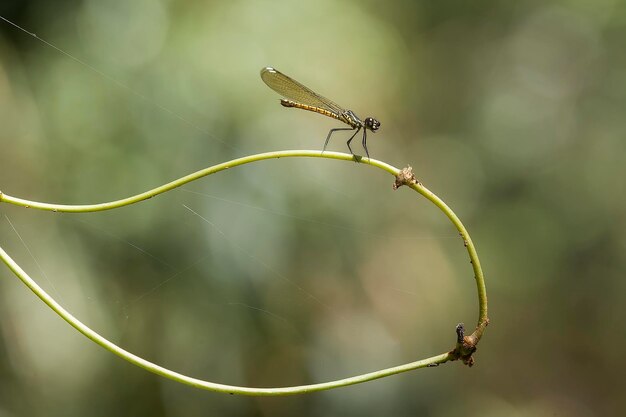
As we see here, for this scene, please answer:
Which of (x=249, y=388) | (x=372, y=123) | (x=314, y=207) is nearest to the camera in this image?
(x=249, y=388)

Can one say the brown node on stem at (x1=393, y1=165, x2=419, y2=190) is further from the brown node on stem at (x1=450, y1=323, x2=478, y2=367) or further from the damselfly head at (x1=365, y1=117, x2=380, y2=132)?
the damselfly head at (x1=365, y1=117, x2=380, y2=132)

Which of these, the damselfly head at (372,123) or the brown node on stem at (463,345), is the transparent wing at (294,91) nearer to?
the damselfly head at (372,123)

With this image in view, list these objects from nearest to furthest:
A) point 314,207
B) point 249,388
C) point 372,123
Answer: point 249,388, point 372,123, point 314,207

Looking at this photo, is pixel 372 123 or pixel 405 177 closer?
pixel 405 177

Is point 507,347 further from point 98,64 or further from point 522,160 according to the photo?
point 98,64

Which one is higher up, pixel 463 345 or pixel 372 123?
pixel 372 123

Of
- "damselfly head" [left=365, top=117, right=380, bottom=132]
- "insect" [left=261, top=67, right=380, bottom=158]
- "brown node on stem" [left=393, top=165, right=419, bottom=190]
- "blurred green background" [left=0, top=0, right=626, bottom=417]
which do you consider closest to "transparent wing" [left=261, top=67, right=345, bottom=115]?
"insect" [left=261, top=67, right=380, bottom=158]

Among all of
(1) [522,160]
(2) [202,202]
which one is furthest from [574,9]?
(2) [202,202]

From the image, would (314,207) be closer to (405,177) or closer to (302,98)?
(302,98)

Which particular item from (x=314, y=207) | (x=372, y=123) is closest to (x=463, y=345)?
(x=372, y=123)
